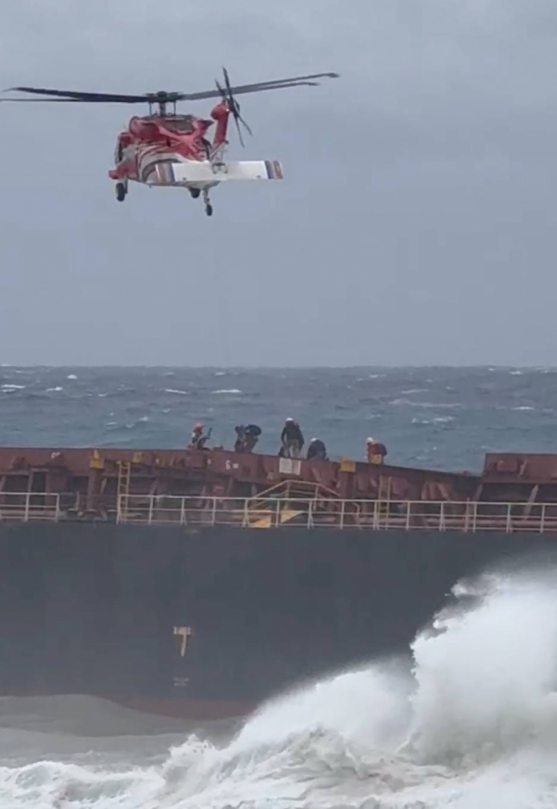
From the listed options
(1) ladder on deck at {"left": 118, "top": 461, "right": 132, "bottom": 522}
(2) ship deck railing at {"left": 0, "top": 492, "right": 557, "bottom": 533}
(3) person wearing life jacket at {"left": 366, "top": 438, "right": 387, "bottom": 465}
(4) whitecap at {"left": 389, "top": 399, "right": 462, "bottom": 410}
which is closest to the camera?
(2) ship deck railing at {"left": 0, "top": 492, "right": 557, "bottom": 533}

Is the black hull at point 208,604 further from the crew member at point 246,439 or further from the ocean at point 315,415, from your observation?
the ocean at point 315,415

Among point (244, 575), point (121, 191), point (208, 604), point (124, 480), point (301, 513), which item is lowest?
point (208, 604)

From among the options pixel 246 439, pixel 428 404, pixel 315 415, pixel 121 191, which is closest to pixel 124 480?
pixel 246 439

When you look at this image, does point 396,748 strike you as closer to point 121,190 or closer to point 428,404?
point 121,190

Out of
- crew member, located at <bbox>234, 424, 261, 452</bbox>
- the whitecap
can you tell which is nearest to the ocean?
the whitecap

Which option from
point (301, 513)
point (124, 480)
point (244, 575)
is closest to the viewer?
point (244, 575)

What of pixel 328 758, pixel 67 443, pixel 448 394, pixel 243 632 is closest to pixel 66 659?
pixel 243 632

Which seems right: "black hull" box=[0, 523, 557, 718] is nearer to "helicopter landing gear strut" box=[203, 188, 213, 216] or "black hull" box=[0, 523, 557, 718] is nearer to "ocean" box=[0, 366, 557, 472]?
"helicopter landing gear strut" box=[203, 188, 213, 216]
